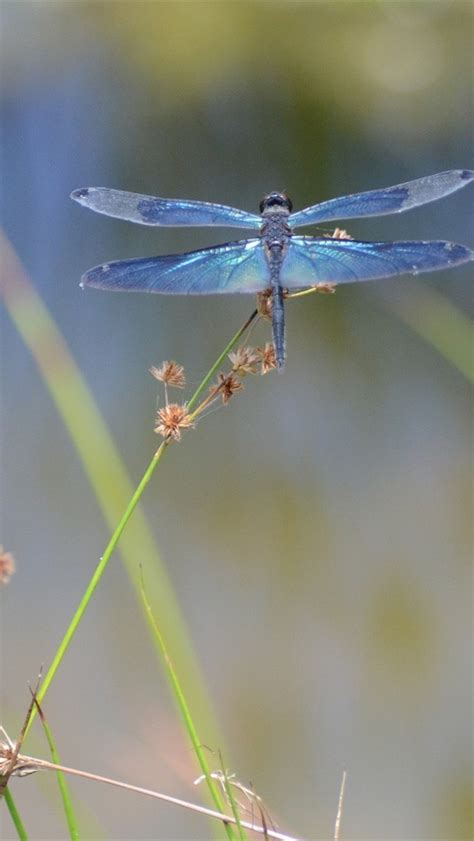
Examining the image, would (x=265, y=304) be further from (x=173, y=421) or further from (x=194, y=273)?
(x=173, y=421)

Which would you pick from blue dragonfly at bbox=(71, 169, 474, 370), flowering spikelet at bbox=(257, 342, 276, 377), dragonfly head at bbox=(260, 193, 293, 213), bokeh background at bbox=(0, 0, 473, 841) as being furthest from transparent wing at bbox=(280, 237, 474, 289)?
bokeh background at bbox=(0, 0, 473, 841)

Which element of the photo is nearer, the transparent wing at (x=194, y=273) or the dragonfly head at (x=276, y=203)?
the transparent wing at (x=194, y=273)

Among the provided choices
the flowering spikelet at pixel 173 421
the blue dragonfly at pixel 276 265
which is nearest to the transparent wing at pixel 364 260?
the blue dragonfly at pixel 276 265

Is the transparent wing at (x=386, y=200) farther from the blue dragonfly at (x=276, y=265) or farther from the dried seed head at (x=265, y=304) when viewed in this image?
the dried seed head at (x=265, y=304)

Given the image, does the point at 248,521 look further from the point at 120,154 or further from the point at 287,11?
the point at 287,11

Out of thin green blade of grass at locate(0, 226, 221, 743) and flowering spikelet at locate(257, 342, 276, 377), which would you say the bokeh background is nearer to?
thin green blade of grass at locate(0, 226, 221, 743)
